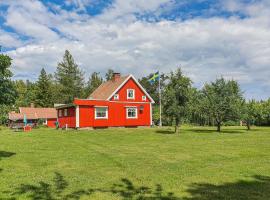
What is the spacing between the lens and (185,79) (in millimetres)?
32406

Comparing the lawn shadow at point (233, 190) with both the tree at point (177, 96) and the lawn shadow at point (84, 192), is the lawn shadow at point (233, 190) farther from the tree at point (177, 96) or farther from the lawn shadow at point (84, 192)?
the tree at point (177, 96)

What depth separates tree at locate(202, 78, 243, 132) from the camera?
36.8 metres

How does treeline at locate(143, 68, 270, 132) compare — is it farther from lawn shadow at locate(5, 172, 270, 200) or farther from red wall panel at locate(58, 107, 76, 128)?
lawn shadow at locate(5, 172, 270, 200)

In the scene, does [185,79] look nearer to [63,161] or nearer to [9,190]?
[63,161]

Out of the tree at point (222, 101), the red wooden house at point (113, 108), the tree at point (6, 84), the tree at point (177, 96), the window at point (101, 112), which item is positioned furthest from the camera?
the window at point (101, 112)

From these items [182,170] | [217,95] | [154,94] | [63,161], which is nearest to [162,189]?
[182,170]

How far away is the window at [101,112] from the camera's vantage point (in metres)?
41.7

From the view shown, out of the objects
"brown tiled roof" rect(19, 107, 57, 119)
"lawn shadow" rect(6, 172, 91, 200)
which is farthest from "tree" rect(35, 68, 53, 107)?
"lawn shadow" rect(6, 172, 91, 200)

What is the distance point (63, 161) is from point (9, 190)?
16.9 feet

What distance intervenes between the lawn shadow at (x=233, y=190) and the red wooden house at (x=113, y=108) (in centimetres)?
3198

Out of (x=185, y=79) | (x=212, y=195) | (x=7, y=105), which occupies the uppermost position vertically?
(x=185, y=79)

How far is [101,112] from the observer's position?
138 feet

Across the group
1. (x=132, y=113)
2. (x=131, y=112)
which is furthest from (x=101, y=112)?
(x=132, y=113)

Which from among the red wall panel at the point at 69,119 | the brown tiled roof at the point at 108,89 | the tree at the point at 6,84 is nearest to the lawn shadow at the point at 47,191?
the tree at the point at 6,84
